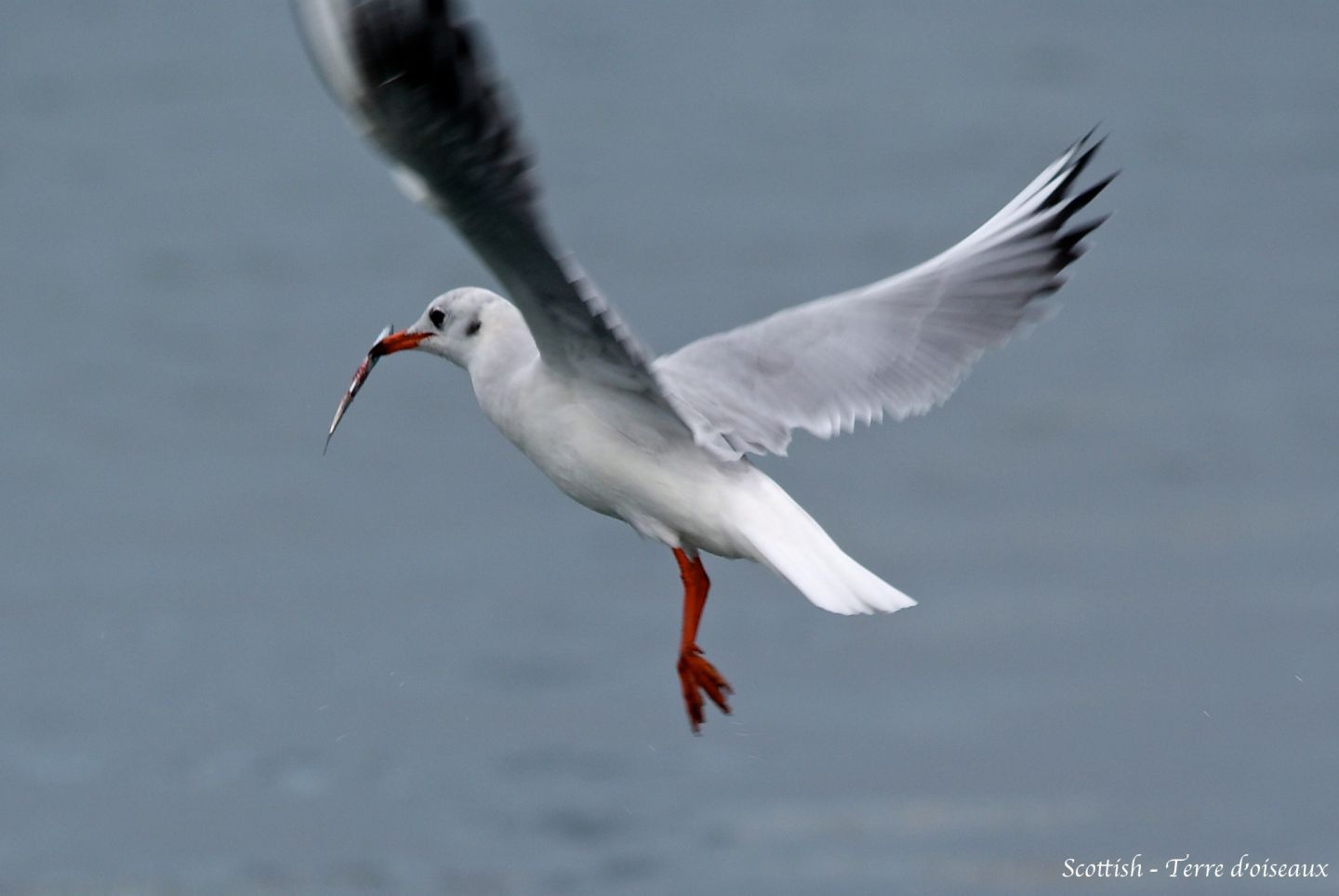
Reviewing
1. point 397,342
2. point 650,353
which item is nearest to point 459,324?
point 397,342

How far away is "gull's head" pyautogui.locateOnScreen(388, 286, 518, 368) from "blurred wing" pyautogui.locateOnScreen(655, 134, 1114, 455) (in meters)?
0.47

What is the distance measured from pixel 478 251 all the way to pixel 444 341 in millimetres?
1229

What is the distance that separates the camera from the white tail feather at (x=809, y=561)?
4.84m

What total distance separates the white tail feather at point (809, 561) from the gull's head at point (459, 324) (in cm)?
82

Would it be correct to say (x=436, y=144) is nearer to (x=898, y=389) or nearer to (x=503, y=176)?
(x=503, y=176)

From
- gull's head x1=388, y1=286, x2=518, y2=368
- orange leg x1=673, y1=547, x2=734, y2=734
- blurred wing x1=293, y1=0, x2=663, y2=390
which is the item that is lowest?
orange leg x1=673, y1=547, x2=734, y2=734

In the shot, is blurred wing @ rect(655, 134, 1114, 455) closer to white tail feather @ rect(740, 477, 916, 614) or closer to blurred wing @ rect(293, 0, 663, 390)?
white tail feather @ rect(740, 477, 916, 614)

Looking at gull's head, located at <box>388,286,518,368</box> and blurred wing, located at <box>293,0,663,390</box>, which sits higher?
gull's head, located at <box>388,286,518,368</box>

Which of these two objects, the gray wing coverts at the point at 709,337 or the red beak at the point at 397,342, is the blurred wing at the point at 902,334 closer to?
the gray wing coverts at the point at 709,337

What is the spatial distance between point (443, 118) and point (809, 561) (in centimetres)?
152

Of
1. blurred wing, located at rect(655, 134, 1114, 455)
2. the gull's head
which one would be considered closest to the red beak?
the gull's head

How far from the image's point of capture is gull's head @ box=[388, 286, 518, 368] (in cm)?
556

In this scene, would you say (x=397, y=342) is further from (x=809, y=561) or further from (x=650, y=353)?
(x=809, y=561)

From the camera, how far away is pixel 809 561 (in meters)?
5.03
